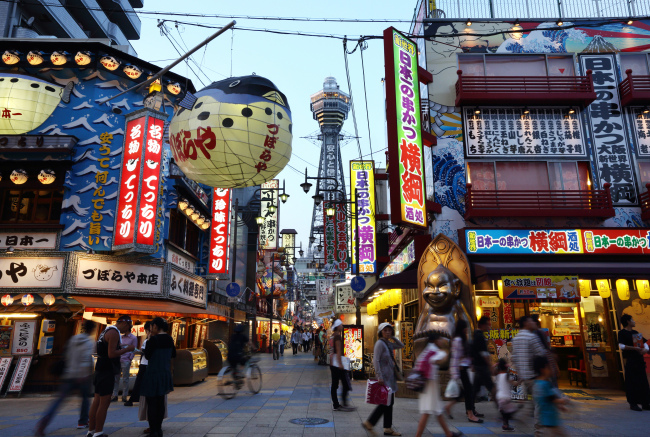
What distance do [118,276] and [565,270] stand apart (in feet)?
45.8

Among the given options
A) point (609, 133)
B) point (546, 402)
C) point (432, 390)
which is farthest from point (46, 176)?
point (609, 133)

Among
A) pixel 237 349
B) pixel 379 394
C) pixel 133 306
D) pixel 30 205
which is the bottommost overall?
pixel 379 394

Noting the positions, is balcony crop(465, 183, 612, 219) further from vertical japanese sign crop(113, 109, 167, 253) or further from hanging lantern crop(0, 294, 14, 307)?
hanging lantern crop(0, 294, 14, 307)

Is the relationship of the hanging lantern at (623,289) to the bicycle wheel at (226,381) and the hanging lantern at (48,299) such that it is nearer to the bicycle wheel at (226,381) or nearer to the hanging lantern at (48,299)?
the bicycle wheel at (226,381)

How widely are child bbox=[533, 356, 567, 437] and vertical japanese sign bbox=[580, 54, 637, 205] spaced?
460 inches

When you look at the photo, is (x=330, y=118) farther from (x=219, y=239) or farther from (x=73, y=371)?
(x=73, y=371)

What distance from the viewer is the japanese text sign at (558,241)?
14.1 meters

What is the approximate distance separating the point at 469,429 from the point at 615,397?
7323 mm

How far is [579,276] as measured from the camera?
41.6 feet

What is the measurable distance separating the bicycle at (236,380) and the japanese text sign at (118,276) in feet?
17.6

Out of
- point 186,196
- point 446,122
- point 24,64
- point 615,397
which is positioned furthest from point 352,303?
point 24,64

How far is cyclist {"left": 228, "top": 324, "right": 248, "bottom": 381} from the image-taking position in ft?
39.7

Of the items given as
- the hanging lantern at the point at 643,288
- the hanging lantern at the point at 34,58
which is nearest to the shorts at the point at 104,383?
the hanging lantern at the point at 34,58

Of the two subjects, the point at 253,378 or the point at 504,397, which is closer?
the point at 504,397
